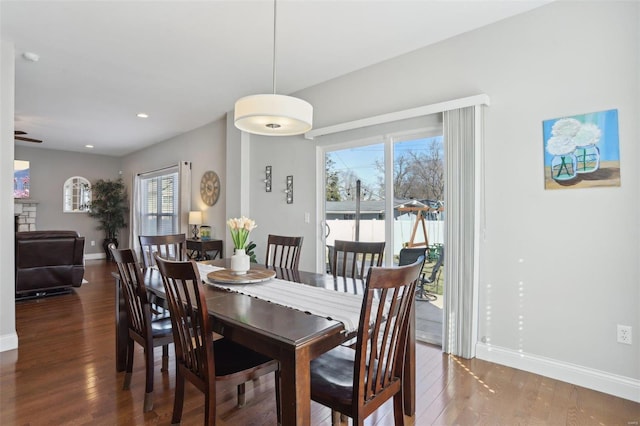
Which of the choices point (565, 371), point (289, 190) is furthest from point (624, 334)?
point (289, 190)

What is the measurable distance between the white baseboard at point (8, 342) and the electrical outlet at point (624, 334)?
187 inches

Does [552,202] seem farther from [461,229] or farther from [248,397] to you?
[248,397]

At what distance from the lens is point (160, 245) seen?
3.03 m

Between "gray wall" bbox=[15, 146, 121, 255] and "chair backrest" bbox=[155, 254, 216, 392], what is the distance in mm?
8526

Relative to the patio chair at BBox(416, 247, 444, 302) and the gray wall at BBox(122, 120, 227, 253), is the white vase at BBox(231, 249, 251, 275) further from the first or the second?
the gray wall at BBox(122, 120, 227, 253)

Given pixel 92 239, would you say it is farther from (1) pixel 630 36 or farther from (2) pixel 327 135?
(1) pixel 630 36

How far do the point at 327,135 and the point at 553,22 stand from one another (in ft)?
7.41

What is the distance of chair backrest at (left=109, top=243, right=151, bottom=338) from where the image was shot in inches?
78.6

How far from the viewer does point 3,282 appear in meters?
2.96

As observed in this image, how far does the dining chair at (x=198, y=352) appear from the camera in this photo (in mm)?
1489

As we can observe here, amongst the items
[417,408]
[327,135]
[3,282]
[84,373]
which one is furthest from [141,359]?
[327,135]

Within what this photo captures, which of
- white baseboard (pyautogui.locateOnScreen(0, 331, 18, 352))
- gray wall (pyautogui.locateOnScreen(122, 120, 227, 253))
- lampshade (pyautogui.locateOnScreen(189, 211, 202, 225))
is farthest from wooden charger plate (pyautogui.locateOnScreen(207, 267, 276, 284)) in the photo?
lampshade (pyautogui.locateOnScreen(189, 211, 202, 225))

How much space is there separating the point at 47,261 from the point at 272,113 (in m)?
4.57

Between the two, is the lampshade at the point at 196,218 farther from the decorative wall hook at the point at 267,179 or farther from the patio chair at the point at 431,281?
the patio chair at the point at 431,281
